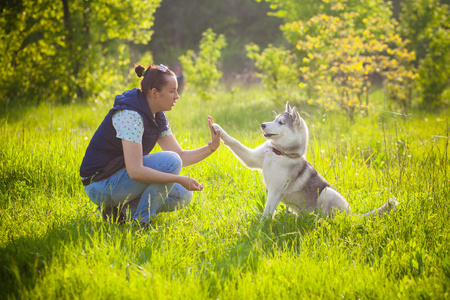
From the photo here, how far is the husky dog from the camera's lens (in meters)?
3.35

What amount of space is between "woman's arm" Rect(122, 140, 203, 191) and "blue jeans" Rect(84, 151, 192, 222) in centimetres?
16

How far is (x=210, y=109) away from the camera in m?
8.95

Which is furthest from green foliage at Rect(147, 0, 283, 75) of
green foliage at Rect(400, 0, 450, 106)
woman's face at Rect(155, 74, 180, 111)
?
woman's face at Rect(155, 74, 180, 111)

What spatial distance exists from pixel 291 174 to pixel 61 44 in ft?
25.3

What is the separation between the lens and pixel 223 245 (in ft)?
9.40

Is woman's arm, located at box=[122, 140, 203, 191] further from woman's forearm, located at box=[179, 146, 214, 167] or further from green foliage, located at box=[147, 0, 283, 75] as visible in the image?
green foliage, located at box=[147, 0, 283, 75]

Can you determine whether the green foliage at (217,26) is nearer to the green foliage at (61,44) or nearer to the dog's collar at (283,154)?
the green foliage at (61,44)

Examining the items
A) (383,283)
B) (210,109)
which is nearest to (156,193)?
(383,283)

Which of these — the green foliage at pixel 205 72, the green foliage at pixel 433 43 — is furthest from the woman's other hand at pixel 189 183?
the green foliage at pixel 433 43

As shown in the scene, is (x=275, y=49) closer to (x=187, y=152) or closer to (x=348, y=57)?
(x=348, y=57)

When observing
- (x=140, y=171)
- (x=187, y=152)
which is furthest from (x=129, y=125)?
(x=187, y=152)

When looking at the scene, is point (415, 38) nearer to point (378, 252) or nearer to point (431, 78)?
point (431, 78)

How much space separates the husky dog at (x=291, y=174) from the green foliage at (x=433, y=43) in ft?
25.1

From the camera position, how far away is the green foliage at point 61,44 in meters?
8.45
